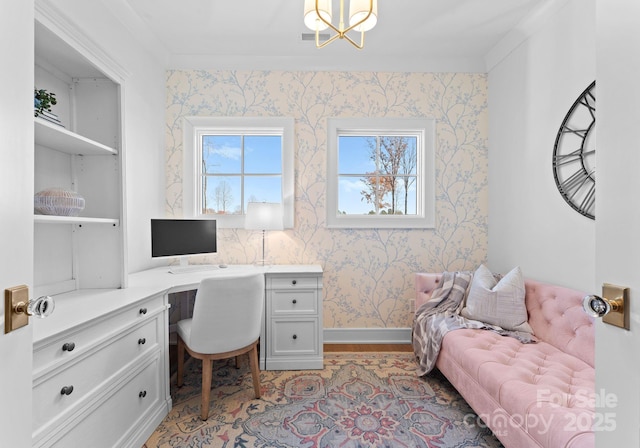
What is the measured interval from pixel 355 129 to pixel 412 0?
110 centimetres

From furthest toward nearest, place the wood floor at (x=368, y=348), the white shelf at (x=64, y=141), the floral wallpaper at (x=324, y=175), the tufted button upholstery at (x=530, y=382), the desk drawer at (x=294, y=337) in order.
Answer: the floral wallpaper at (x=324, y=175), the wood floor at (x=368, y=348), the desk drawer at (x=294, y=337), the white shelf at (x=64, y=141), the tufted button upholstery at (x=530, y=382)

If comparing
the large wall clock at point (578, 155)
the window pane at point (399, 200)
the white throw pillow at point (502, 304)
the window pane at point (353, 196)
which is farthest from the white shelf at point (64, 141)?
the large wall clock at point (578, 155)

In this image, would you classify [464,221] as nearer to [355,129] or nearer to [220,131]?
[355,129]

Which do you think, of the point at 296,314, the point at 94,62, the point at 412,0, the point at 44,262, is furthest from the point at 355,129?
the point at 44,262

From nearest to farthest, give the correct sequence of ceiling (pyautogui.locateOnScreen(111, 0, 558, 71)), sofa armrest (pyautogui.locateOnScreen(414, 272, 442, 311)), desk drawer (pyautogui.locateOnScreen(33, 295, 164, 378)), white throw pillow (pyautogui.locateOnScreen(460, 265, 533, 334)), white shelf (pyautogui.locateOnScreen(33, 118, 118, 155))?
desk drawer (pyautogui.locateOnScreen(33, 295, 164, 378)) < white shelf (pyautogui.locateOnScreen(33, 118, 118, 155)) < white throw pillow (pyautogui.locateOnScreen(460, 265, 533, 334)) < ceiling (pyautogui.locateOnScreen(111, 0, 558, 71)) < sofa armrest (pyautogui.locateOnScreen(414, 272, 442, 311))

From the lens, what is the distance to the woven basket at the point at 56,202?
142cm

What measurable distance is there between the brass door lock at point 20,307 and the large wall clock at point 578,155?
99.9 inches

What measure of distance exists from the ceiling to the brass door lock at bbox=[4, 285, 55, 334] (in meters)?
2.40

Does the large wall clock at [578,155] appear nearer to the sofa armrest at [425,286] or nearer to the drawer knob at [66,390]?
the sofa armrest at [425,286]

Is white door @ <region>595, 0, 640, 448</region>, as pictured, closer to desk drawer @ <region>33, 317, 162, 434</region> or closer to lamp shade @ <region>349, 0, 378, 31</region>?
lamp shade @ <region>349, 0, 378, 31</region>

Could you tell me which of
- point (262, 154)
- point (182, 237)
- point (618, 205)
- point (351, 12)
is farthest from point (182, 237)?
point (618, 205)

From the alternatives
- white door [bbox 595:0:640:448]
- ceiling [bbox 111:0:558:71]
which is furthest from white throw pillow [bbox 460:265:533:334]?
ceiling [bbox 111:0:558:71]

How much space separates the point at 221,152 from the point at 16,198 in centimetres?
257

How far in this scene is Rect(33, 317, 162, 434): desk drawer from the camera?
1.11 metres
